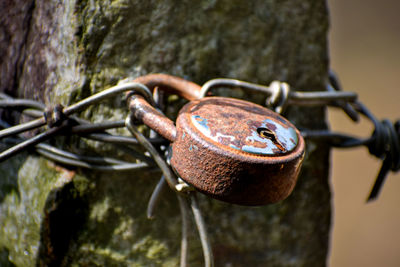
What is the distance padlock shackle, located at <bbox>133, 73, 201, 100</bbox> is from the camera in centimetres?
52

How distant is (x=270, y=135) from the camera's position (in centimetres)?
44

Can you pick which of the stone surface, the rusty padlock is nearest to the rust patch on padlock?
the rusty padlock

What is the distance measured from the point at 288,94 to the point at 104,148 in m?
0.33

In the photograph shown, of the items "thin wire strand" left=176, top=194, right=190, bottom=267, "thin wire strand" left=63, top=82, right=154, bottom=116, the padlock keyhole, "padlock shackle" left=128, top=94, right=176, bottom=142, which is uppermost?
"thin wire strand" left=63, top=82, right=154, bottom=116

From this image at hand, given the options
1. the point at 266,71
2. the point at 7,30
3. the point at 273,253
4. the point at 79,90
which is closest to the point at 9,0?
the point at 7,30

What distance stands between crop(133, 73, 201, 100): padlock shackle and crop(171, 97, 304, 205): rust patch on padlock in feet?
0.28

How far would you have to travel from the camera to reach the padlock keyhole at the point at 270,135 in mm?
429

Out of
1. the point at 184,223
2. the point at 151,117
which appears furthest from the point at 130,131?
the point at 184,223

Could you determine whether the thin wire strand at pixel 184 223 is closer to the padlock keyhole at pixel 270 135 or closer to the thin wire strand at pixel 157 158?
the thin wire strand at pixel 157 158

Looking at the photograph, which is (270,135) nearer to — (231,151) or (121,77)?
(231,151)

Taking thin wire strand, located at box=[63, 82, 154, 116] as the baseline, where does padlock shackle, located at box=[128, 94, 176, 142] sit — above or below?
below

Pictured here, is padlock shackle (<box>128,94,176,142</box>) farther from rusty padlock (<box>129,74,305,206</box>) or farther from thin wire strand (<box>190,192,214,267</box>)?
thin wire strand (<box>190,192,214,267</box>)

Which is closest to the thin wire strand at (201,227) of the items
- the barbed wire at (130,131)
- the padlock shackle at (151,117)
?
A: the barbed wire at (130,131)

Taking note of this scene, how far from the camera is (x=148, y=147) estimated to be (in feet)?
1.54
